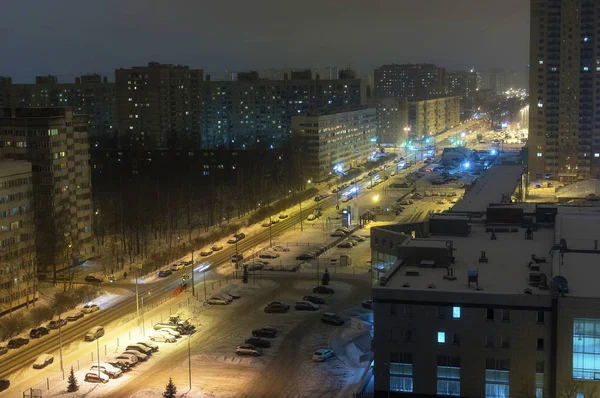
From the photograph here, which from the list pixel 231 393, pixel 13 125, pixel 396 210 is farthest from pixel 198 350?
pixel 396 210

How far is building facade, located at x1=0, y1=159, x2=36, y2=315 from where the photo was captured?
22156 mm

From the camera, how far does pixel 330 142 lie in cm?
5300

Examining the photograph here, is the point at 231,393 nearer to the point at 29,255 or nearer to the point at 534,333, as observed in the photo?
the point at 534,333

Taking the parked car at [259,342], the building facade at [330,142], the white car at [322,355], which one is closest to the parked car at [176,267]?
the parked car at [259,342]

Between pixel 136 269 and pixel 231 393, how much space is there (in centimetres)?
1153

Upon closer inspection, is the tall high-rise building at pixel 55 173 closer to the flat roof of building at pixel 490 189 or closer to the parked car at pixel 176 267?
the parked car at pixel 176 267

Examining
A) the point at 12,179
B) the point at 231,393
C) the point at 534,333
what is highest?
the point at 12,179

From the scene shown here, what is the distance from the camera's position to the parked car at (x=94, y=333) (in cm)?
1911

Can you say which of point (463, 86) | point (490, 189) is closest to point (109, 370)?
point (490, 189)

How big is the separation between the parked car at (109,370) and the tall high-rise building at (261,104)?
47.1 metres

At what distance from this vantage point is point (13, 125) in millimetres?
26766

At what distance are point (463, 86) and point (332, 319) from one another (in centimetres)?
12027

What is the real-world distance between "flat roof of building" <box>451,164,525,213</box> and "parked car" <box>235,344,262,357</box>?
28.3ft

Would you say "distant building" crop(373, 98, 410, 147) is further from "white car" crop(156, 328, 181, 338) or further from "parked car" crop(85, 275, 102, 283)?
"white car" crop(156, 328, 181, 338)
